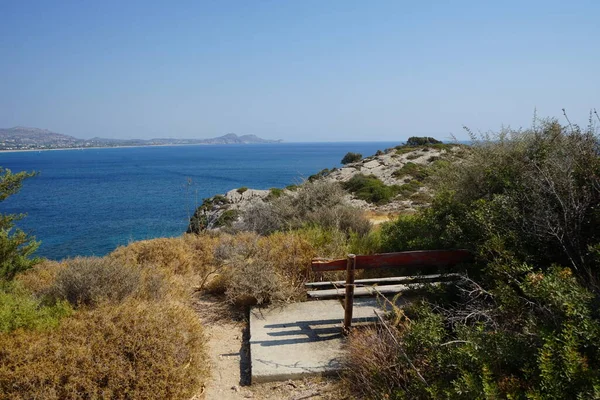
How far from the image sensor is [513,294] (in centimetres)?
401

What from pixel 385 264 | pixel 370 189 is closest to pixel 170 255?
pixel 385 264

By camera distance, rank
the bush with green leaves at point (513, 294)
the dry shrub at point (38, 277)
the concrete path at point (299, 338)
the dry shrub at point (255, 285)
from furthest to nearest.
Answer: the dry shrub at point (38, 277)
the dry shrub at point (255, 285)
the concrete path at point (299, 338)
the bush with green leaves at point (513, 294)

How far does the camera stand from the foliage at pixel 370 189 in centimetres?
2283

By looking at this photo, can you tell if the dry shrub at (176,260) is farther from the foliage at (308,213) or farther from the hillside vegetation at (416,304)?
the foliage at (308,213)

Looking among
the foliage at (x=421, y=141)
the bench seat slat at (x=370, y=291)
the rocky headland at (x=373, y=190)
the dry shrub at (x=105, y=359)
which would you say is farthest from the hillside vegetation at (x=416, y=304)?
the foliage at (x=421, y=141)

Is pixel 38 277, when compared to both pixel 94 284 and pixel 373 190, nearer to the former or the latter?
pixel 94 284

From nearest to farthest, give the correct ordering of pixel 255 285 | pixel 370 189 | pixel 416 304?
pixel 416 304
pixel 255 285
pixel 370 189

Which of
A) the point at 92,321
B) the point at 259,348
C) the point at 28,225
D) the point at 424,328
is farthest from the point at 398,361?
the point at 28,225

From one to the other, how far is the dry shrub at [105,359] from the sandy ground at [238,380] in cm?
27

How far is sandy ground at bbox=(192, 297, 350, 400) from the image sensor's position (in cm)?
428

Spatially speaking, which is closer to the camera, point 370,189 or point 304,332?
point 304,332

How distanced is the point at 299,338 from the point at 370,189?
19807 millimetres

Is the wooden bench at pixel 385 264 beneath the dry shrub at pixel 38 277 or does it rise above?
above

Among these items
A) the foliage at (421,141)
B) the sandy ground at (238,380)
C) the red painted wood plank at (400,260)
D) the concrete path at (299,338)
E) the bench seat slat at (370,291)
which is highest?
the foliage at (421,141)
